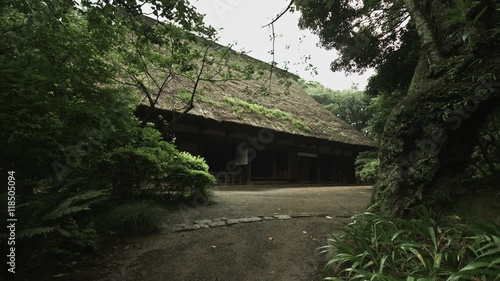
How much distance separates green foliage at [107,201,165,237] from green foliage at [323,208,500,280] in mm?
2457

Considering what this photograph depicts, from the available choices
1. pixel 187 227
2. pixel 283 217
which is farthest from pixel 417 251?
pixel 187 227

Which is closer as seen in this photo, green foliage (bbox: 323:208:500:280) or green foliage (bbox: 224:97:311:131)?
green foliage (bbox: 323:208:500:280)

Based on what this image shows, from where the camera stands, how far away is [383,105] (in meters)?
8.90

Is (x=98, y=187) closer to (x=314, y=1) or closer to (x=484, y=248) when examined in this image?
(x=484, y=248)

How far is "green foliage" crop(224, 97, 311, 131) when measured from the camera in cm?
1027

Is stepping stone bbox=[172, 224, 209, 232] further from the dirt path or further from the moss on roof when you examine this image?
the moss on roof

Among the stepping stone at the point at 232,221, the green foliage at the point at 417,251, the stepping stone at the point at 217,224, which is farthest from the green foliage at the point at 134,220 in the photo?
the green foliage at the point at 417,251

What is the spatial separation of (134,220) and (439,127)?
154 inches

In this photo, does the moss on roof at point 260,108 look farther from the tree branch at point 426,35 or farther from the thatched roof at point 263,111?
the tree branch at point 426,35

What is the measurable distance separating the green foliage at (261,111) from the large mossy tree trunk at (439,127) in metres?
6.86

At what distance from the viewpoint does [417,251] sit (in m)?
2.10

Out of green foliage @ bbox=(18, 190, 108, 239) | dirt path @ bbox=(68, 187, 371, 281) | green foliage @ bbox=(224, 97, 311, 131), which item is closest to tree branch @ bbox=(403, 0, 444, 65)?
dirt path @ bbox=(68, 187, 371, 281)

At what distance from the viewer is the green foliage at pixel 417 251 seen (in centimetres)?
180

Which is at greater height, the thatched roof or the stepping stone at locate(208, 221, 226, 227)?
the thatched roof
